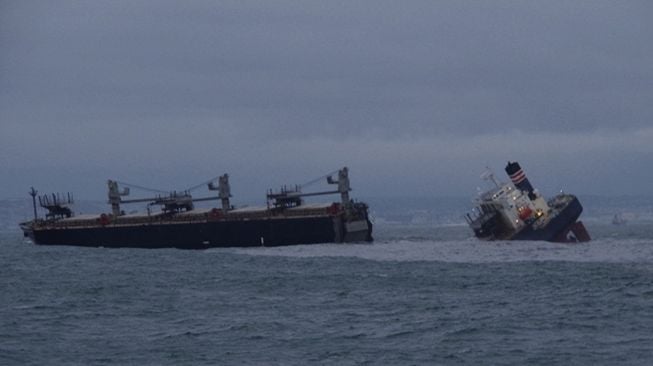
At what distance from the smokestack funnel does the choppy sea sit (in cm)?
1851

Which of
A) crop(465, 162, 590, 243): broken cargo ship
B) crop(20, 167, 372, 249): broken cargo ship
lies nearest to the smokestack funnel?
crop(465, 162, 590, 243): broken cargo ship

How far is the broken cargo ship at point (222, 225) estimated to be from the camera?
9412 centimetres

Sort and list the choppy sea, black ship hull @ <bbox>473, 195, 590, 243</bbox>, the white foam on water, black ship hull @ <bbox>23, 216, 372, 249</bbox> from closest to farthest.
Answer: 1. the choppy sea
2. the white foam on water
3. black ship hull @ <bbox>473, 195, 590, 243</bbox>
4. black ship hull @ <bbox>23, 216, 372, 249</bbox>

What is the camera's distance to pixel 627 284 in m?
47.7

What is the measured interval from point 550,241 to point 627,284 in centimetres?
3618

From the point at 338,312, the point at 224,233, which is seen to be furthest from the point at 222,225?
the point at 338,312

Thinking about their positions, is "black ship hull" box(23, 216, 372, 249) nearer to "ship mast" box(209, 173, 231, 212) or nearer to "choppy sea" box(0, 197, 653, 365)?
"ship mast" box(209, 173, 231, 212)

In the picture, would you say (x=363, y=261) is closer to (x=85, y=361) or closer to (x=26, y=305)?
(x=26, y=305)

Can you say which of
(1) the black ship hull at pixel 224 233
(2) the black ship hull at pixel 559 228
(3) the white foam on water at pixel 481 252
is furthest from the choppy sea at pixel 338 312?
(1) the black ship hull at pixel 224 233

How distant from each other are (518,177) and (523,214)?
3.88 metres

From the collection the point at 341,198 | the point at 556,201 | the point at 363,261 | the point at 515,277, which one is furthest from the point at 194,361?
the point at 341,198

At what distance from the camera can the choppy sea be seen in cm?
3253

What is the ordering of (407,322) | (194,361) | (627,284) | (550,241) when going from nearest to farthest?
1. (194,361)
2. (407,322)
3. (627,284)
4. (550,241)

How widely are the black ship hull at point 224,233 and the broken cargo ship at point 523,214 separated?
32.5 feet
